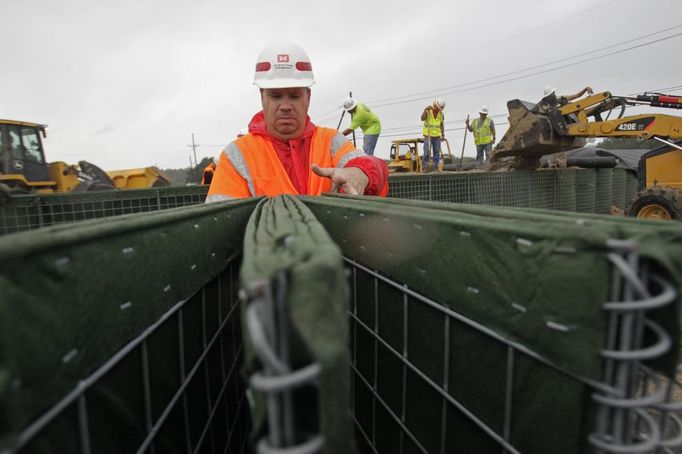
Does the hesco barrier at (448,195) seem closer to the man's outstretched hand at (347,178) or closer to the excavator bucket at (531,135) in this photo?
the excavator bucket at (531,135)

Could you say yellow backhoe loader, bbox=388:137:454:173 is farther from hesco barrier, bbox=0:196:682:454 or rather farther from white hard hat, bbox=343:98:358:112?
hesco barrier, bbox=0:196:682:454

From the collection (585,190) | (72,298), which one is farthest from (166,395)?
(585,190)

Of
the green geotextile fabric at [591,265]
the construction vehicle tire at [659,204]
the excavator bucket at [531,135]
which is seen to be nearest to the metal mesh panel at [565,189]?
the excavator bucket at [531,135]

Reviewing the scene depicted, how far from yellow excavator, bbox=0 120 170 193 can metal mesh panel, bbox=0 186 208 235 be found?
22.3ft

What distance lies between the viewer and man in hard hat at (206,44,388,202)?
217 cm

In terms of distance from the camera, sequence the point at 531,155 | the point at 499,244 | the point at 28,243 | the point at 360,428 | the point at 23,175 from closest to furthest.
Result: the point at 28,243 < the point at 499,244 < the point at 360,428 < the point at 531,155 < the point at 23,175

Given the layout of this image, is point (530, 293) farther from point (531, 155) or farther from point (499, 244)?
point (531, 155)

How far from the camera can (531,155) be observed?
24.4 ft

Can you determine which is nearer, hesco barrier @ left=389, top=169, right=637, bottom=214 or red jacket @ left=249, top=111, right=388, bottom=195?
red jacket @ left=249, top=111, right=388, bottom=195

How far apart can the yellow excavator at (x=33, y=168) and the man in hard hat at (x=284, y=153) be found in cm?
907

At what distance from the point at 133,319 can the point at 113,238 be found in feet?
0.52

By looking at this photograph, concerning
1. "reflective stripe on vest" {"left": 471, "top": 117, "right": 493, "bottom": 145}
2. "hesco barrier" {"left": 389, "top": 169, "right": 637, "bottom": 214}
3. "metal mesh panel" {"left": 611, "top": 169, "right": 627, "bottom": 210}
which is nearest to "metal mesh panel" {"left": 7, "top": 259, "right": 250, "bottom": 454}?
"hesco barrier" {"left": 389, "top": 169, "right": 637, "bottom": 214}

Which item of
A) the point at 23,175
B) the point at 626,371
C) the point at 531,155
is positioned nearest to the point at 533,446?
the point at 626,371

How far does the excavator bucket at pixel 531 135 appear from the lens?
22.0ft
